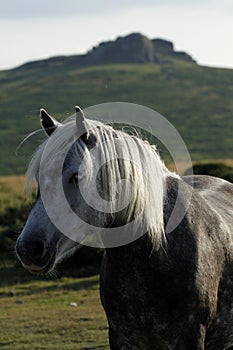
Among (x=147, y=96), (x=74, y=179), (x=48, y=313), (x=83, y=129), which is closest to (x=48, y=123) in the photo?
(x=83, y=129)

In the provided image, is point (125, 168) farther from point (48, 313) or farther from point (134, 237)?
point (48, 313)

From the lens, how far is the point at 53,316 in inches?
488

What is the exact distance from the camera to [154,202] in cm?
473

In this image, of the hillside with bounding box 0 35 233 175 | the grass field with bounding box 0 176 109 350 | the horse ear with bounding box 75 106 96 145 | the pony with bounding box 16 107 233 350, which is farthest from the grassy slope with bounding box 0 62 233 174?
the horse ear with bounding box 75 106 96 145

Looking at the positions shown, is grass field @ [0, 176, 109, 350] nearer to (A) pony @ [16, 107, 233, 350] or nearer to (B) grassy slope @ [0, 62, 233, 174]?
(A) pony @ [16, 107, 233, 350]

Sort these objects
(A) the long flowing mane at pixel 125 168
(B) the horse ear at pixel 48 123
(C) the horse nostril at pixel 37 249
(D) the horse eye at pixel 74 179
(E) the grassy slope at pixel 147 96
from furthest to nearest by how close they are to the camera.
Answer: (E) the grassy slope at pixel 147 96
(B) the horse ear at pixel 48 123
(A) the long flowing mane at pixel 125 168
(D) the horse eye at pixel 74 179
(C) the horse nostril at pixel 37 249

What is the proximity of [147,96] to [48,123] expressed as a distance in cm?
12248

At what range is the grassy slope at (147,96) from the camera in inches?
3890

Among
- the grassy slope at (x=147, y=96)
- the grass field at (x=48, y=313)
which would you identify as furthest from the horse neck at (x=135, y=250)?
the grassy slope at (x=147, y=96)

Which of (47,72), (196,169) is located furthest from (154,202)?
(47,72)

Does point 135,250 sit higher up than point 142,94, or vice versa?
point 135,250

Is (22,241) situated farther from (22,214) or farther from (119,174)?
(22,214)

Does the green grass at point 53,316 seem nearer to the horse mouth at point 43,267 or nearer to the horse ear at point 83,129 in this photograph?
the horse mouth at point 43,267

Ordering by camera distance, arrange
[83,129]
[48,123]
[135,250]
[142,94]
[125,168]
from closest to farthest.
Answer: [83,129] → [125,168] → [48,123] → [135,250] → [142,94]
